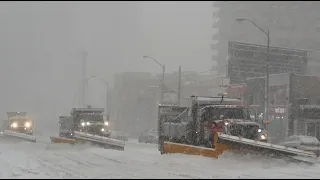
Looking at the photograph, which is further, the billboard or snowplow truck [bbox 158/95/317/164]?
the billboard

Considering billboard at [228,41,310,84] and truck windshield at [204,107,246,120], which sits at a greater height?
billboard at [228,41,310,84]

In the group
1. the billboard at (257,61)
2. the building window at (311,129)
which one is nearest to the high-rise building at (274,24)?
the billboard at (257,61)

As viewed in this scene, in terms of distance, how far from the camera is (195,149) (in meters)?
18.8

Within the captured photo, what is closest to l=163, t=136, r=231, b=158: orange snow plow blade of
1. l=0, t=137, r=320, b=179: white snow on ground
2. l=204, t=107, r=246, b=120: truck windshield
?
l=0, t=137, r=320, b=179: white snow on ground

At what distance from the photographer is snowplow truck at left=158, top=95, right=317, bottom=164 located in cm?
1684

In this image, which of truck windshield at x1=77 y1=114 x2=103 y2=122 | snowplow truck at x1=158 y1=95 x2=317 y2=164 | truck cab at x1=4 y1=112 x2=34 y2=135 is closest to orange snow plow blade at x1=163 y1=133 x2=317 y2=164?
snowplow truck at x1=158 y1=95 x2=317 y2=164

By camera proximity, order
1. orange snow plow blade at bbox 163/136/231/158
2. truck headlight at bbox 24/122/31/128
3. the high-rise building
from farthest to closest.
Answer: the high-rise building
truck headlight at bbox 24/122/31/128
orange snow plow blade at bbox 163/136/231/158

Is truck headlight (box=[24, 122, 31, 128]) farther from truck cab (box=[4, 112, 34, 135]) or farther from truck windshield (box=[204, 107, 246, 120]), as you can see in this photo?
truck windshield (box=[204, 107, 246, 120])

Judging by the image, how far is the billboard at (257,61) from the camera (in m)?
56.8

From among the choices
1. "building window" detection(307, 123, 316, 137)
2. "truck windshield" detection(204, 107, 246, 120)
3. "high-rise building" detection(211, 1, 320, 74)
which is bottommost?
"building window" detection(307, 123, 316, 137)

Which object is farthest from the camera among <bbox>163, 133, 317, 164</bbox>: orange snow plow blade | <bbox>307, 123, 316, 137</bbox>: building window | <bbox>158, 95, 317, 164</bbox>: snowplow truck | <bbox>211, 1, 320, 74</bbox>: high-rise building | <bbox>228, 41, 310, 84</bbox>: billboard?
<bbox>211, 1, 320, 74</bbox>: high-rise building

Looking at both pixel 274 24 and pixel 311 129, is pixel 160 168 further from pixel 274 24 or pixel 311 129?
pixel 274 24

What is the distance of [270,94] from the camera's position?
174ft

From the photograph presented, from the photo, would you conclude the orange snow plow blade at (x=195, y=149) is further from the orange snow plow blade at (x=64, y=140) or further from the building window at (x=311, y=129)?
Result: the building window at (x=311, y=129)
